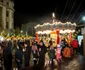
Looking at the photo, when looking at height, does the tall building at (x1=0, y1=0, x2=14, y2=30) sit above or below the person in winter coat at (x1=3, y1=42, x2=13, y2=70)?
above

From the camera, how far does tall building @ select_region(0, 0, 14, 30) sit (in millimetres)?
52584

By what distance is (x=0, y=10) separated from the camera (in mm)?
52312

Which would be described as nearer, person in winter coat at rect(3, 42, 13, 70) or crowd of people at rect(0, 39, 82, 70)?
person in winter coat at rect(3, 42, 13, 70)

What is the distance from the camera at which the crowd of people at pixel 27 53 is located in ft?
34.0

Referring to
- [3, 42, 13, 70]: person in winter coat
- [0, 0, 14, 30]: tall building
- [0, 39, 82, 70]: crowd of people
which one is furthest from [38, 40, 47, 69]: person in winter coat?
[0, 0, 14, 30]: tall building

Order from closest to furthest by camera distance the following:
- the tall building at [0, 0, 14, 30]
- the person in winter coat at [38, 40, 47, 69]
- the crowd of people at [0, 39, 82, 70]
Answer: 1. the crowd of people at [0, 39, 82, 70]
2. the person in winter coat at [38, 40, 47, 69]
3. the tall building at [0, 0, 14, 30]

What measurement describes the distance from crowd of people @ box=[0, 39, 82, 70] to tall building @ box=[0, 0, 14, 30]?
37986mm

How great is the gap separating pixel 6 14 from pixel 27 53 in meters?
45.3

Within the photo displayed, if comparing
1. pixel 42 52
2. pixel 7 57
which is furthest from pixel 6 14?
pixel 7 57

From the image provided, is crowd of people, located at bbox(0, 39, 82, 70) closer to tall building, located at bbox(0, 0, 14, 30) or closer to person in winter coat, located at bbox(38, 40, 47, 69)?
person in winter coat, located at bbox(38, 40, 47, 69)

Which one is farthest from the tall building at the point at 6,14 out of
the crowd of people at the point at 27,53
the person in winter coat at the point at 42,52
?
the person in winter coat at the point at 42,52

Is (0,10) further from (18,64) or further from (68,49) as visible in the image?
(18,64)

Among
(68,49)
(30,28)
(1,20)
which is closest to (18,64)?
(68,49)

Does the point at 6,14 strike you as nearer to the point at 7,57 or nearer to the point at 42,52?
the point at 42,52
